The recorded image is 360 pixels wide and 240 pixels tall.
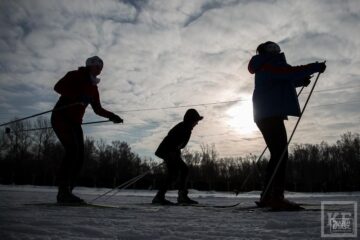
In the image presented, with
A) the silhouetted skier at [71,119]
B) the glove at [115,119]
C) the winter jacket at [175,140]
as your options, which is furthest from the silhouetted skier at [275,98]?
the silhouetted skier at [71,119]

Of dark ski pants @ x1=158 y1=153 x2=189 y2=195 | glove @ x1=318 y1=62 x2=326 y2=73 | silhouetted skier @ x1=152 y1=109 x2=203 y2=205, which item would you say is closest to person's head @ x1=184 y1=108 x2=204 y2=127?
silhouetted skier @ x1=152 y1=109 x2=203 y2=205

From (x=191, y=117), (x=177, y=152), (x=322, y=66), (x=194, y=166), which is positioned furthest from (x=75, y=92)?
(x=194, y=166)

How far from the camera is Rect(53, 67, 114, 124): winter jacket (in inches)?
187

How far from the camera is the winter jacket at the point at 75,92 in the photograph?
474 centimetres

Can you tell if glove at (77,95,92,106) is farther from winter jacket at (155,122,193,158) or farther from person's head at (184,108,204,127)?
person's head at (184,108,204,127)

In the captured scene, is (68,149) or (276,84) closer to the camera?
(276,84)

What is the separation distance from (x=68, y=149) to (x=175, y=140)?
222cm

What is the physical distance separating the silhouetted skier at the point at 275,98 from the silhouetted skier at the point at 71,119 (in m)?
2.32

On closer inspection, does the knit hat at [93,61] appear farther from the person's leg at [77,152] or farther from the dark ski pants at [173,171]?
the dark ski pants at [173,171]

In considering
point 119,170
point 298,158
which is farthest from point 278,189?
point 298,158

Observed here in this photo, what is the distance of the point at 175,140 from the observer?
6359 mm

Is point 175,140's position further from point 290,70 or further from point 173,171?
point 290,70

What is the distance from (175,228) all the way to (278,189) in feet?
6.86

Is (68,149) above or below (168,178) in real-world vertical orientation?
above
